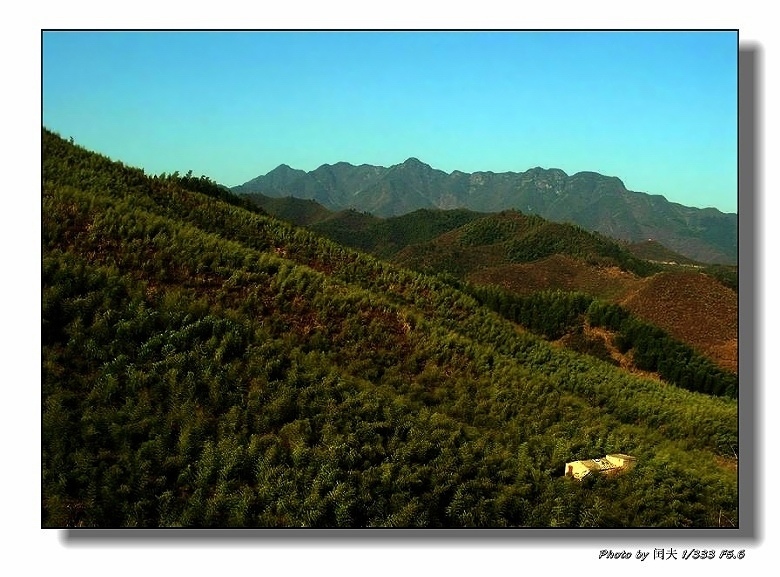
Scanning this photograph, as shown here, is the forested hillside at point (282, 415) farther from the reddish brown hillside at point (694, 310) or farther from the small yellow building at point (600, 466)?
the reddish brown hillside at point (694, 310)

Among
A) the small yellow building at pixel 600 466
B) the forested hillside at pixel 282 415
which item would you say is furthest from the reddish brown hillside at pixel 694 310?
the small yellow building at pixel 600 466

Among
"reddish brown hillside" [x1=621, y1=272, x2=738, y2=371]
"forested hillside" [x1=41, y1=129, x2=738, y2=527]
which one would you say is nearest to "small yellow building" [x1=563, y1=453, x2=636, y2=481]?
"forested hillside" [x1=41, y1=129, x2=738, y2=527]

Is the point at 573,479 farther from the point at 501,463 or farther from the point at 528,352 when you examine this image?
the point at 528,352

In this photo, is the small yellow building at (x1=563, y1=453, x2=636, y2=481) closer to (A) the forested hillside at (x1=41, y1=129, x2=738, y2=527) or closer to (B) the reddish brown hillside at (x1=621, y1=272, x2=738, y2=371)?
(A) the forested hillside at (x1=41, y1=129, x2=738, y2=527)

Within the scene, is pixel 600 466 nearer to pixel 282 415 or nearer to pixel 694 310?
pixel 282 415

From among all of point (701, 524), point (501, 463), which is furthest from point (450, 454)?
point (701, 524)

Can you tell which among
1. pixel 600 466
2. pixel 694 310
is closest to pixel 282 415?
pixel 600 466
